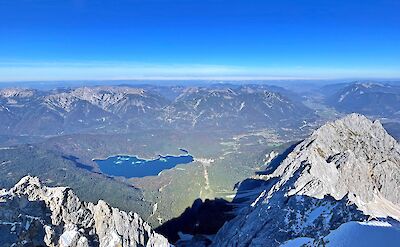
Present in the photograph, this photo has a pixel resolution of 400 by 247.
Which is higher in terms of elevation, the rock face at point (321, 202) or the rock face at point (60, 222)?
the rock face at point (60, 222)

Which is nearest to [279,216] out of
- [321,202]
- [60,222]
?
[321,202]

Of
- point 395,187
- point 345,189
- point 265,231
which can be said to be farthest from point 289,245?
point 395,187

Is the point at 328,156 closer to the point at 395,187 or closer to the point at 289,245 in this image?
the point at 395,187

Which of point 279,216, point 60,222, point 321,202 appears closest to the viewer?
point 60,222

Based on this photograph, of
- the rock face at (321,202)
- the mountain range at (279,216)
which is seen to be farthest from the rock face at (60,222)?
the rock face at (321,202)

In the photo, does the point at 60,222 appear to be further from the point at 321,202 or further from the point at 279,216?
the point at 321,202

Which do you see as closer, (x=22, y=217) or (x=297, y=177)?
(x=22, y=217)

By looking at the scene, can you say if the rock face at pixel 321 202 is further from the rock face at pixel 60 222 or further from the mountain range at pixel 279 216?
the rock face at pixel 60 222

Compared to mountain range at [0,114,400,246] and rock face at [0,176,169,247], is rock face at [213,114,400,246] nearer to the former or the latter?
mountain range at [0,114,400,246]

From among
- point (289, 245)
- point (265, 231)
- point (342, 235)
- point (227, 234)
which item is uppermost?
point (342, 235)
